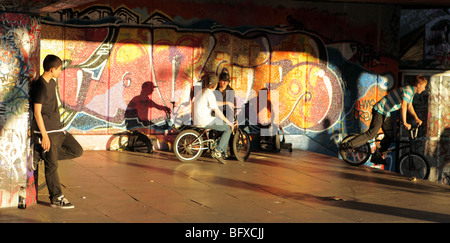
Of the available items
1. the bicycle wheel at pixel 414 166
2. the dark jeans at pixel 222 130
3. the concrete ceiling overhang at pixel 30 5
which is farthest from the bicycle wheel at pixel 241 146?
the concrete ceiling overhang at pixel 30 5

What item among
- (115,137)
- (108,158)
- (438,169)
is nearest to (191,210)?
(108,158)

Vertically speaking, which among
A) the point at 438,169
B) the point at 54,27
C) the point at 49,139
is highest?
the point at 54,27

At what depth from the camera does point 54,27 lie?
13.7 meters

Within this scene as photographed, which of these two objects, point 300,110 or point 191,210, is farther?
point 300,110

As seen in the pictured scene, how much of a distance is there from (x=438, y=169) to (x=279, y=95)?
519 cm

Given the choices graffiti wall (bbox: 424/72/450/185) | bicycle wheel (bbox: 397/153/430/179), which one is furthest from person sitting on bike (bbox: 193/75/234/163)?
graffiti wall (bbox: 424/72/450/185)

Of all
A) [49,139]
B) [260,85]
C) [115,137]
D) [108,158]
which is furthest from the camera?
[260,85]

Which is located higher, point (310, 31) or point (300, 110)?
point (310, 31)

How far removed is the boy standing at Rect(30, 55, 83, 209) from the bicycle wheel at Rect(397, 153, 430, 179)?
23.3 feet

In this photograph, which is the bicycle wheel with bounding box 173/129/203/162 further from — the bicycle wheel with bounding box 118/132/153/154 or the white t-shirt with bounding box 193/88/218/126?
the bicycle wheel with bounding box 118/132/153/154

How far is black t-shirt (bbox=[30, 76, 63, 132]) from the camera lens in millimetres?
7832

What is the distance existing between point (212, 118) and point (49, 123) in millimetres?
5059

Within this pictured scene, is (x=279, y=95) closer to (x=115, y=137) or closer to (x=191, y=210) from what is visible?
(x=115, y=137)

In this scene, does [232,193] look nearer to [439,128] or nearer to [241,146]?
[241,146]
